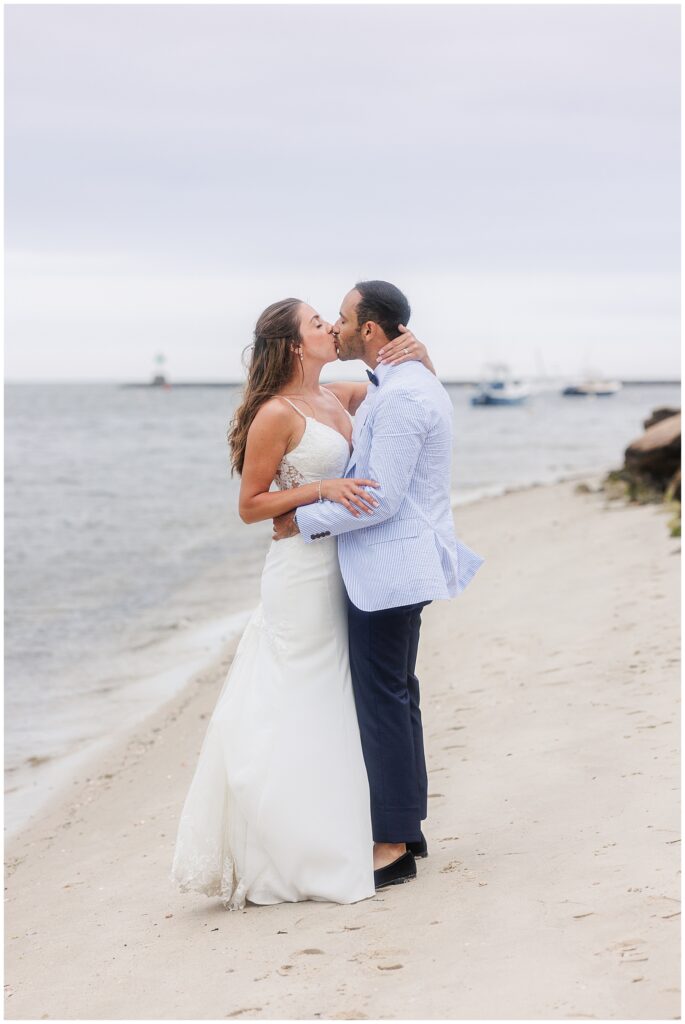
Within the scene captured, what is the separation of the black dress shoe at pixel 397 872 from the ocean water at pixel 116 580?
6.19 ft

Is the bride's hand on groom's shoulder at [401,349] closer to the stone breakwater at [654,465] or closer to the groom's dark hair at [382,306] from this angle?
the groom's dark hair at [382,306]

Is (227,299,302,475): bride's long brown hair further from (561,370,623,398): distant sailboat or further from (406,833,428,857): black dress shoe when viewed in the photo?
(561,370,623,398): distant sailboat

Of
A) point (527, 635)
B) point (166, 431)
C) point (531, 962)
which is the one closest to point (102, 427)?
point (166, 431)

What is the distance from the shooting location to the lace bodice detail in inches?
165

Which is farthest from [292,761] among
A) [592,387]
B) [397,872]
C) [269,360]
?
[592,387]

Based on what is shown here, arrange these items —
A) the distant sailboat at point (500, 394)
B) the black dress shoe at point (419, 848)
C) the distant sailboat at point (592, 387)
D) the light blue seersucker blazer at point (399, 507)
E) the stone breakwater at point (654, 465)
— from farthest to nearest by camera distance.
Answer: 1. the distant sailboat at point (592, 387)
2. the distant sailboat at point (500, 394)
3. the stone breakwater at point (654, 465)
4. the black dress shoe at point (419, 848)
5. the light blue seersucker blazer at point (399, 507)

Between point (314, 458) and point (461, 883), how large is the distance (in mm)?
1640

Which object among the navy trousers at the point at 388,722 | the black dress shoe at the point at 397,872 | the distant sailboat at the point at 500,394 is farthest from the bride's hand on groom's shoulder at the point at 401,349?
the distant sailboat at the point at 500,394

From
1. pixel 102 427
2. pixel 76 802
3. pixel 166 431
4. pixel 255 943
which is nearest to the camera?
pixel 255 943

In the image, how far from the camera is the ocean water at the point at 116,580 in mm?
9281

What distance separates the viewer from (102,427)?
74.1m

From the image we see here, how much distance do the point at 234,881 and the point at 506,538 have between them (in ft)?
36.3

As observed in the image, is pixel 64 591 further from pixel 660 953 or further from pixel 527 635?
pixel 660 953

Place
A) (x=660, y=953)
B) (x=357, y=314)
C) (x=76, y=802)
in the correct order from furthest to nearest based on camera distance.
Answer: (x=76, y=802) → (x=357, y=314) → (x=660, y=953)
